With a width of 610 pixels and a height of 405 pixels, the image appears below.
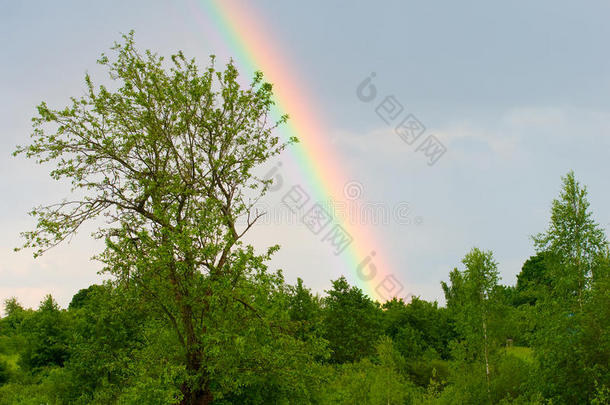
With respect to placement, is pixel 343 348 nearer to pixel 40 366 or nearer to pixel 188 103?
pixel 40 366

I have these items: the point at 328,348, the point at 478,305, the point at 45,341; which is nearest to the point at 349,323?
the point at 478,305

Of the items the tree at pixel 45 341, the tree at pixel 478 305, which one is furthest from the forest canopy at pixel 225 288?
the tree at pixel 45 341

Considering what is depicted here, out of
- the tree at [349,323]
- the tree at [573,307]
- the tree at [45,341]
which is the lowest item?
the tree at [573,307]

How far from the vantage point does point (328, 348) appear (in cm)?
2230

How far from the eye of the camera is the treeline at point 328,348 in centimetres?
1897

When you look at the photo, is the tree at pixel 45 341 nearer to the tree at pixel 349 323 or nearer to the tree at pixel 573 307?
the tree at pixel 349 323

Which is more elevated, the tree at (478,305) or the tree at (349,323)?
the tree at (349,323)

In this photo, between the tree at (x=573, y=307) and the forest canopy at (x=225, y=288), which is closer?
the forest canopy at (x=225, y=288)

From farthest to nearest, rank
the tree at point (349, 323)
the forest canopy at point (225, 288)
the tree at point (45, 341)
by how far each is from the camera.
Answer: the tree at point (349, 323) < the tree at point (45, 341) < the forest canopy at point (225, 288)

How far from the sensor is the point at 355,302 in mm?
58938

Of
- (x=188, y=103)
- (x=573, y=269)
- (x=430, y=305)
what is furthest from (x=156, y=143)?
(x=430, y=305)

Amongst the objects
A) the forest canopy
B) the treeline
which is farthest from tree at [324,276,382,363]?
the forest canopy

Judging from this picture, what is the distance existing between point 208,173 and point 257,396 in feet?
32.1

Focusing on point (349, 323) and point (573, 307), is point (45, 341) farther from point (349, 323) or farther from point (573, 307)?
point (573, 307)
